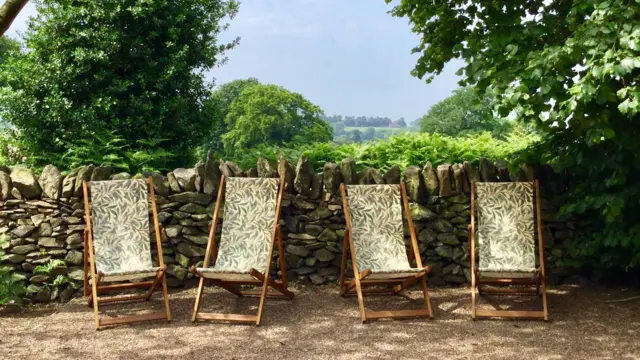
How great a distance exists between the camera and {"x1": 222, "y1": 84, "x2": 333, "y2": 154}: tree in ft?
50.1

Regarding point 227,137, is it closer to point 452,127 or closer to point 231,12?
point 452,127

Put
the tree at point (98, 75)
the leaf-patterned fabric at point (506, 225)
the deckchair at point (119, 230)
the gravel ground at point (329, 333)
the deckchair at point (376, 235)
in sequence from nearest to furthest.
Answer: the gravel ground at point (329, 333), the deckchair at point (119, 230), the deckchair at point (376, 235), the leaf-patterned fabric at point (506, 225), the tree at point (98, 75)

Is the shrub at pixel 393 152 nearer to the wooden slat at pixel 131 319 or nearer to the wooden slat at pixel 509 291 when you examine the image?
the wooden slat at pixel 509 291

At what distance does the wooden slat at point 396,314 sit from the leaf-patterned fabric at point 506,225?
27.6 inches

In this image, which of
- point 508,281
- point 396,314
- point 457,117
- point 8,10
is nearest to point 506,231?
point 508,281

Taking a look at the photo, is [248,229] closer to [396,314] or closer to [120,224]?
[120,224]

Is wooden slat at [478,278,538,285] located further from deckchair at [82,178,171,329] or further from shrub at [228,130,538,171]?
deckchair at [82,178,171,329]

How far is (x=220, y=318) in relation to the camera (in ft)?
16.8

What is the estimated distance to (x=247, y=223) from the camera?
5660mm

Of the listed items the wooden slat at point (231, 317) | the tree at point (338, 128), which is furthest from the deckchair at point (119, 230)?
the tree at point (338, 128)

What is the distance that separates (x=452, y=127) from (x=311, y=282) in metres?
10.7

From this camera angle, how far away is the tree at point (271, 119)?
601 inches

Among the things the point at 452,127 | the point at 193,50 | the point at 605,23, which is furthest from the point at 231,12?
the point at 452,127

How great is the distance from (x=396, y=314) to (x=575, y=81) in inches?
85.2
